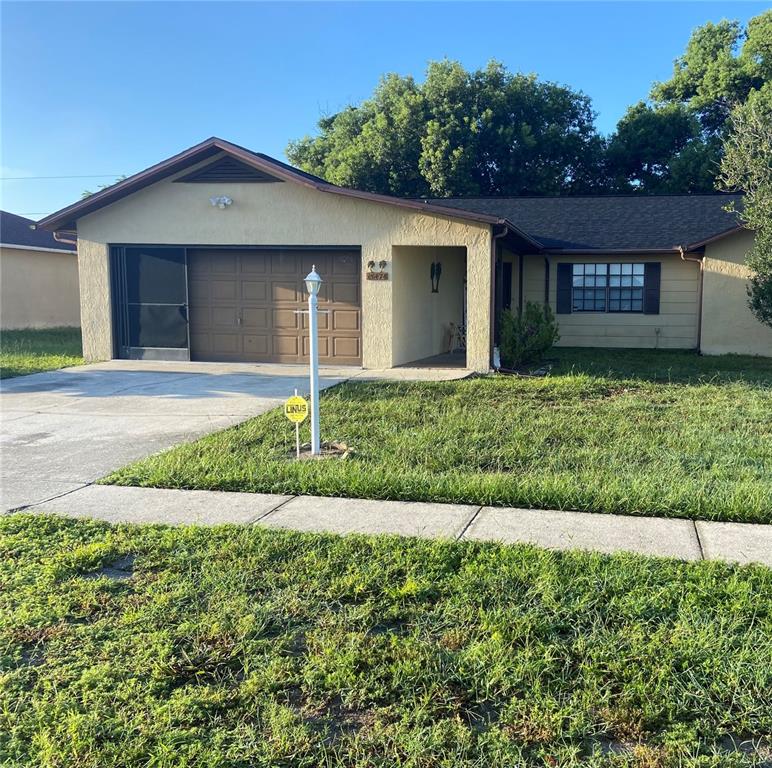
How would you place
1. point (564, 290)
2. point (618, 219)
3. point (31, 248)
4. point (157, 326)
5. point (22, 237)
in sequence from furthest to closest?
1. point (22, 237)
2. point (31, 248)
3. point (618, 219)
4. point (564, 290)
5. point (157, 326)

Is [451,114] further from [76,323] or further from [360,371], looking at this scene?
[360,371]

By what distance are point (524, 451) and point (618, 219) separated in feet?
45.1

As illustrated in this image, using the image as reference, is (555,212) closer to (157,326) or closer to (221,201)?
(221,201)

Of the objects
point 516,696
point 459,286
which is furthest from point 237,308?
point 516,696

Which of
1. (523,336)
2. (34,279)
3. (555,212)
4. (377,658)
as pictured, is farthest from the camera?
(34,279)

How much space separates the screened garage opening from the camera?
1385 cm

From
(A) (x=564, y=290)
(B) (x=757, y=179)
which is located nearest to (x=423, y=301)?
(A) (x=564, y=290)

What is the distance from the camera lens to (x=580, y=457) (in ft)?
22.2

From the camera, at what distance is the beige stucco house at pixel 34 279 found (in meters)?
22.1

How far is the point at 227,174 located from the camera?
13.7m

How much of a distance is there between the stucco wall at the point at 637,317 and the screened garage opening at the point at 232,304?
250 inches

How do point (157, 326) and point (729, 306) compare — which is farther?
point (729, 306)

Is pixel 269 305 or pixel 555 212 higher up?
pixel 555 212

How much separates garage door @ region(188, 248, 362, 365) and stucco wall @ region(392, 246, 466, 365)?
0.78 meters
